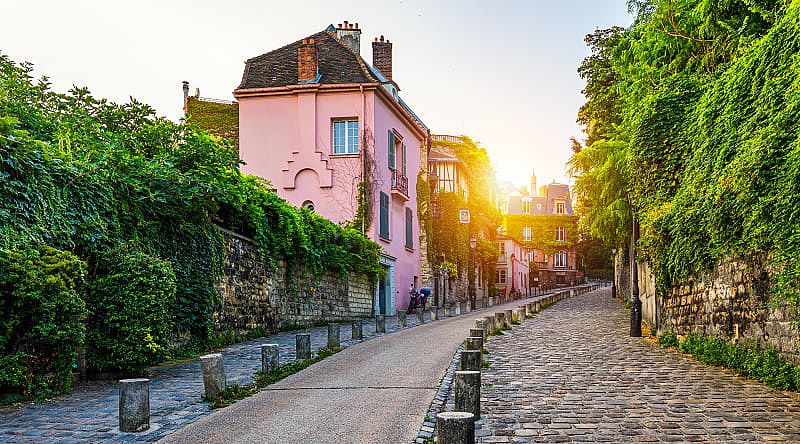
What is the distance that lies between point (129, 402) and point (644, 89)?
43.1ft

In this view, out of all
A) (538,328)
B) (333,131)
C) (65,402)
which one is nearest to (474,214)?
(333,131)

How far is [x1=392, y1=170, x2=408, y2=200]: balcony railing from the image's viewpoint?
2992cm

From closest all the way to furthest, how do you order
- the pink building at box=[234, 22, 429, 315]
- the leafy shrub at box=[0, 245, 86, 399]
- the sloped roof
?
the leafy shrub at box=[0, 245, 86, 399]
the pink building at box=[234, 22, 429, 315]
the sloped roof

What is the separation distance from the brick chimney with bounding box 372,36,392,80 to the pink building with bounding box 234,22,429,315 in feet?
14.9

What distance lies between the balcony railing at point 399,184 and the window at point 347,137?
10.5 feet

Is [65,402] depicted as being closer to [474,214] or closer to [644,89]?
[644,89]

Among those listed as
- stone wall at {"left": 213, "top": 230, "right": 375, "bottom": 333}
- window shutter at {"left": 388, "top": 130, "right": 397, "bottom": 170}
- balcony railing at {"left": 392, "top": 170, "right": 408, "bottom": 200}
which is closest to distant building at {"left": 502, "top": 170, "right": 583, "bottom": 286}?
balcony railing at {"left": 392, "top": 170, "right": 408, "bottom": 200}

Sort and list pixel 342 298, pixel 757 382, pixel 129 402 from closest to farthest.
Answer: pixel 129 402 → pixel 757 382 → pixel 342 298

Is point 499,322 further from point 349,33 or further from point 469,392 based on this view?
point 349,33

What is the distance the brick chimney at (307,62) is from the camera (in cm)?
2742

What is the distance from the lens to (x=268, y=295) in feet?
57.4

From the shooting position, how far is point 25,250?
27.2ft

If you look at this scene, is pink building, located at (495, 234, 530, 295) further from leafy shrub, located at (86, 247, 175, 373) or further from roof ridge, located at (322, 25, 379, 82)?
leafy shrub, located at (86, 247, 175, 373)

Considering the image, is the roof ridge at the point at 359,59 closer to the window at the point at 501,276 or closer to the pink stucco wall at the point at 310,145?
the pink stucco wall at the point at 310,145
